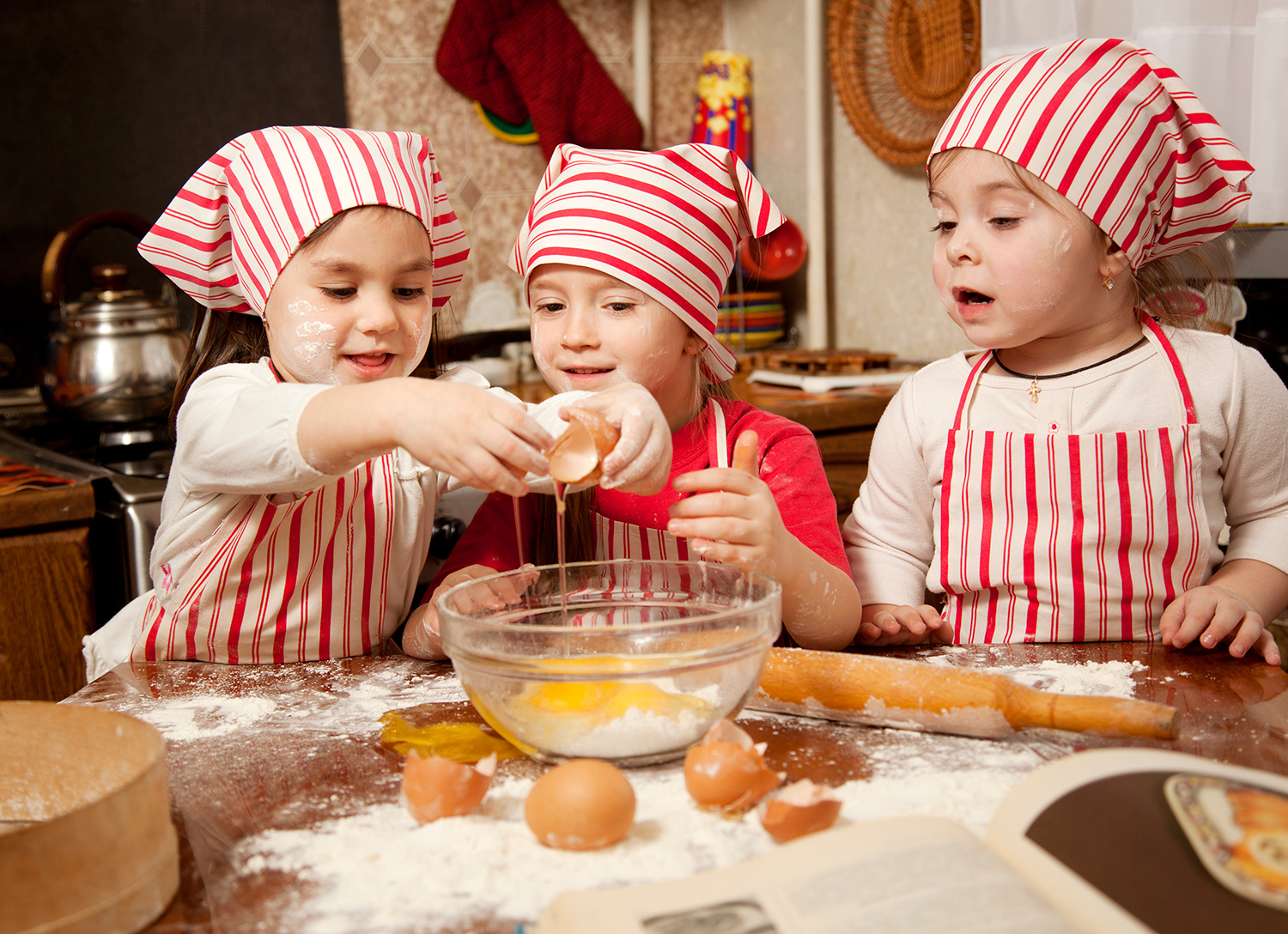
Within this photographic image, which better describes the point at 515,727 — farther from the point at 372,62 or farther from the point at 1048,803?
the point at 372,62

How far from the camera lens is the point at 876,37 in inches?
89.2

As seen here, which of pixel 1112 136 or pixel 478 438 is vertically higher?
pixel 1112 136

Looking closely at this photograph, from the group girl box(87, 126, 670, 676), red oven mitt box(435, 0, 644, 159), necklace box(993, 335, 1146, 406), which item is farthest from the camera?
red oven mitt box(435, 0, 644, 159)

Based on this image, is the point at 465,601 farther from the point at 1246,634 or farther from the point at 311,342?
the point at 1246,634

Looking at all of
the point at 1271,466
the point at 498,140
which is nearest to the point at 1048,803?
the point at 1271,466

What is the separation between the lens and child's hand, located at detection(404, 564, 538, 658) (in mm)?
821

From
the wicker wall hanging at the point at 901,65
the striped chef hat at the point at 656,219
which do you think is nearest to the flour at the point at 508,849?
the striped chef hat at the point at 656,219

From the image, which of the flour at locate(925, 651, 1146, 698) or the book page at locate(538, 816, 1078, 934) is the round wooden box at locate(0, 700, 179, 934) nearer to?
the book page at locate(538, 816, 1078, 934)

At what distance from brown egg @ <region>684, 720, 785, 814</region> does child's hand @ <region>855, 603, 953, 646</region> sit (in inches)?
17.7

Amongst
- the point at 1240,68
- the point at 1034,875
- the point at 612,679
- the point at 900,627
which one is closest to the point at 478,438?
the point at 612,679

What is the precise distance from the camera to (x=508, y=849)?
60 centimetres

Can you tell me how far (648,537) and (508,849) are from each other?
609 millimetres

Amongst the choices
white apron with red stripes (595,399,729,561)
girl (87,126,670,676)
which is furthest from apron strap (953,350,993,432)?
girl (87,126,670,676)

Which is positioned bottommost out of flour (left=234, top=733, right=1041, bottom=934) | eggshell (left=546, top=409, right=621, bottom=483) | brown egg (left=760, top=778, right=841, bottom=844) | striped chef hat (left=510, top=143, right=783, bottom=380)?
flour (left=234, top=733, right=1041, bottom=934)
